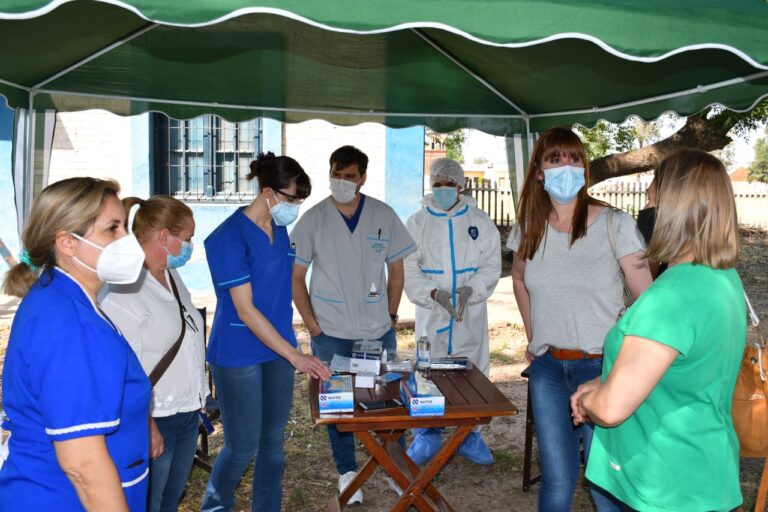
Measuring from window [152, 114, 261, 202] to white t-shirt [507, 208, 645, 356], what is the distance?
7.94 m

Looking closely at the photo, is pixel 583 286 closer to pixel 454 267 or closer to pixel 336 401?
pixel 336 401

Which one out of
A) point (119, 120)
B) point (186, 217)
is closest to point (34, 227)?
point (186, 217)

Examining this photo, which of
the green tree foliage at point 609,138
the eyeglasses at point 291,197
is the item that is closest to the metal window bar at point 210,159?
the green tree foliage at point 609,138

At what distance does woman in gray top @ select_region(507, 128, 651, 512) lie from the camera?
266cm

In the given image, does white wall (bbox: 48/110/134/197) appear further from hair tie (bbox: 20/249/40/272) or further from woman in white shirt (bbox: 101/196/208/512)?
hair tie (bbox: 20/249/40/272)

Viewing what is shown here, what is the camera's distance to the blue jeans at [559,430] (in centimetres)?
265

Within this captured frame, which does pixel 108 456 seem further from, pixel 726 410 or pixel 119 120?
pixel 119 120

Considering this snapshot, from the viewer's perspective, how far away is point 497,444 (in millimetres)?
4867

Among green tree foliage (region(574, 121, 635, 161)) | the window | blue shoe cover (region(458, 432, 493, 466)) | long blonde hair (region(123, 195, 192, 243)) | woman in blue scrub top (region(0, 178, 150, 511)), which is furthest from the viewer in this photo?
green tree foliage (region(574, 121, 635, 161))

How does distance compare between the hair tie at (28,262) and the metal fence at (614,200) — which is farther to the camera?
the metal fence at (614,200)

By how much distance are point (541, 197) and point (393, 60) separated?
194 centimetres

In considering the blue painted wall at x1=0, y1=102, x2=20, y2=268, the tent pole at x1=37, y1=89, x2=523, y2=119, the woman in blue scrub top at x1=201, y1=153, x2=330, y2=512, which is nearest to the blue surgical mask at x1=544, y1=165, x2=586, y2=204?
the woman in blue scrub top at x1=201, y1=153, x2=330, y2=512

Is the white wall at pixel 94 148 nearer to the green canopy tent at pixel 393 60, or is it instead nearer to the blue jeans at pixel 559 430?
the green canopy tent at pixel 393 60

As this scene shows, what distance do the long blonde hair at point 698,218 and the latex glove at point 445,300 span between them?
7.72ft
